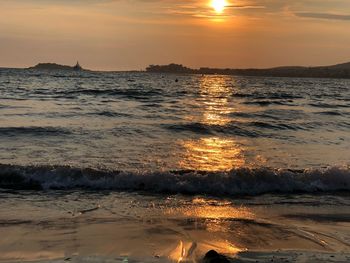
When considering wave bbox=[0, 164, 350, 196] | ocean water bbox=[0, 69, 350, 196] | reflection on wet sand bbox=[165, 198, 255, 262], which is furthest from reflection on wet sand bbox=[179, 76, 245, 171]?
reflection on wet sand bbox=[165, 198, 255, 262]

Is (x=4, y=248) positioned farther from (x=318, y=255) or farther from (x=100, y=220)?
(x=318, y=255)

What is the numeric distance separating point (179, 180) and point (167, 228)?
315cm

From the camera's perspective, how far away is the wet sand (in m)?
5.47

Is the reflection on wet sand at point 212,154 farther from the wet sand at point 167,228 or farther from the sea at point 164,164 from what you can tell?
the wet sand at point 167,228

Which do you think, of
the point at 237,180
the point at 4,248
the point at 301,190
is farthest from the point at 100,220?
the point at 301,190

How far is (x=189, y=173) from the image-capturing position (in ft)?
33.2

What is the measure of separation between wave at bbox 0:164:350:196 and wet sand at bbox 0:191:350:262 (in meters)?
0.59

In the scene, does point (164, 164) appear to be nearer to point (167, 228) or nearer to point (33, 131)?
point (167, 228)

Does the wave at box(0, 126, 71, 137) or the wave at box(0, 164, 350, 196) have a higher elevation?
the wave at box(0, 126, 71, 137)

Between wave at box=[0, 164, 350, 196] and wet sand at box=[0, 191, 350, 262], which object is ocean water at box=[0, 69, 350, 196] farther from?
wet sand at box=[0, 191, 350, 262]

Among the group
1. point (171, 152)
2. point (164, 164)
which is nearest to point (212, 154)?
point (171, 152)

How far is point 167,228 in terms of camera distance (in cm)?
664

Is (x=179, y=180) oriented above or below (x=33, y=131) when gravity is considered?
below

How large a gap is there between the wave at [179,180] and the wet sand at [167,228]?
595 millimetres
